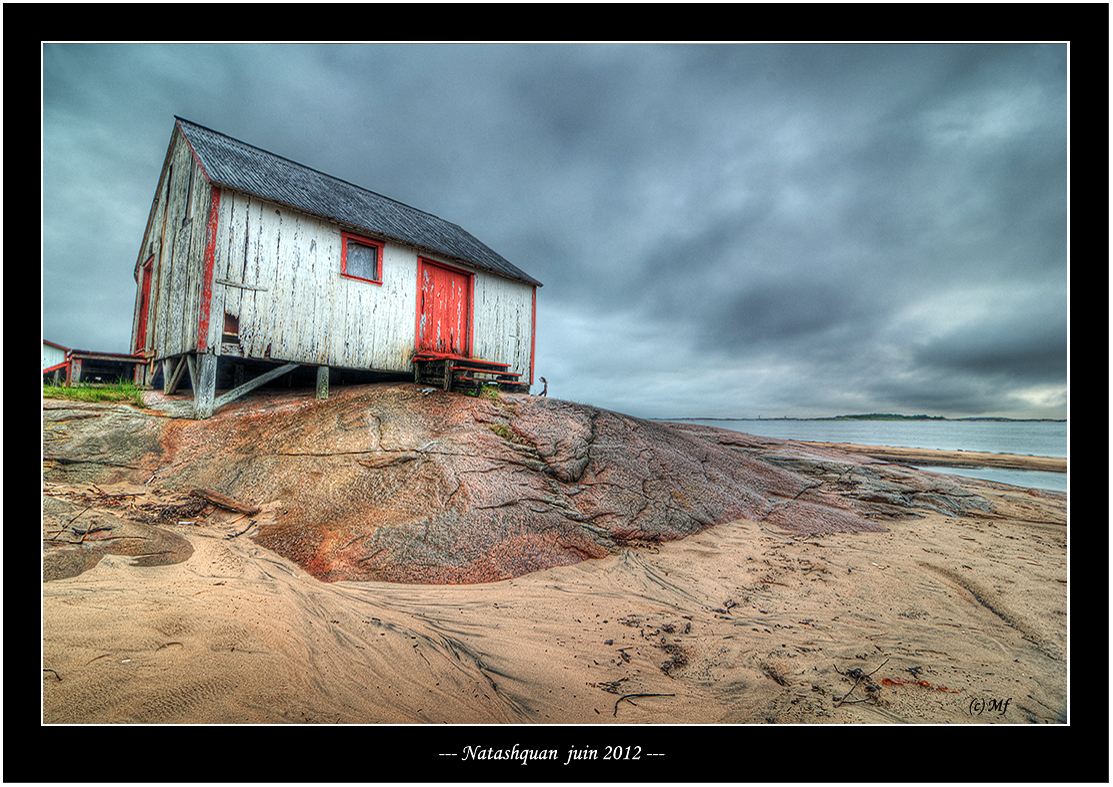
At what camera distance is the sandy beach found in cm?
190

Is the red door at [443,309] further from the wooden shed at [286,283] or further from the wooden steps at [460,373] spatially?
the wooden steps at [460,373]

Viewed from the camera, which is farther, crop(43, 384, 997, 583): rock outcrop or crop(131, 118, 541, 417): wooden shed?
crop(131, 118, 541, 417): wooden shed

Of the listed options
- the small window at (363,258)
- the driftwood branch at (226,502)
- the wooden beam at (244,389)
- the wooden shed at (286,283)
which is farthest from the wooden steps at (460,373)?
the driftwood branch at (226,502)

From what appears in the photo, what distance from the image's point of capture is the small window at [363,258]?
932 centimetres

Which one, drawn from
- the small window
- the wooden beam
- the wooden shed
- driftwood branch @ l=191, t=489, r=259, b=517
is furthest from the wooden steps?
driftwood branch @ l=191, t=489, r=259, b=517

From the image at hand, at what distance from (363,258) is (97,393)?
530cm

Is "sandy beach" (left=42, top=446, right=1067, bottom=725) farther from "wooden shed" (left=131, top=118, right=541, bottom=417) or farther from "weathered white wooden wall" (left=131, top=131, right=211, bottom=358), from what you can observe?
"weathered white wooden wall" (left=131, top=131, right=211, bottom=358)

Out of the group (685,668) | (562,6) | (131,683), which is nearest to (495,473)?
(685,668)

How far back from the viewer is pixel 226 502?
15.0ft

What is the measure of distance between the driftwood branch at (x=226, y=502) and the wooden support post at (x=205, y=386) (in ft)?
11.2

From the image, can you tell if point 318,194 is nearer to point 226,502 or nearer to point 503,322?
point 503,322

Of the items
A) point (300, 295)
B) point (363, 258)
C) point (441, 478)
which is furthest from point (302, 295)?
point (441, 478)

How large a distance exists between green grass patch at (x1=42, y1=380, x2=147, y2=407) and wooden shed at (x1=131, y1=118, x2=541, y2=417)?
0.73 meters
